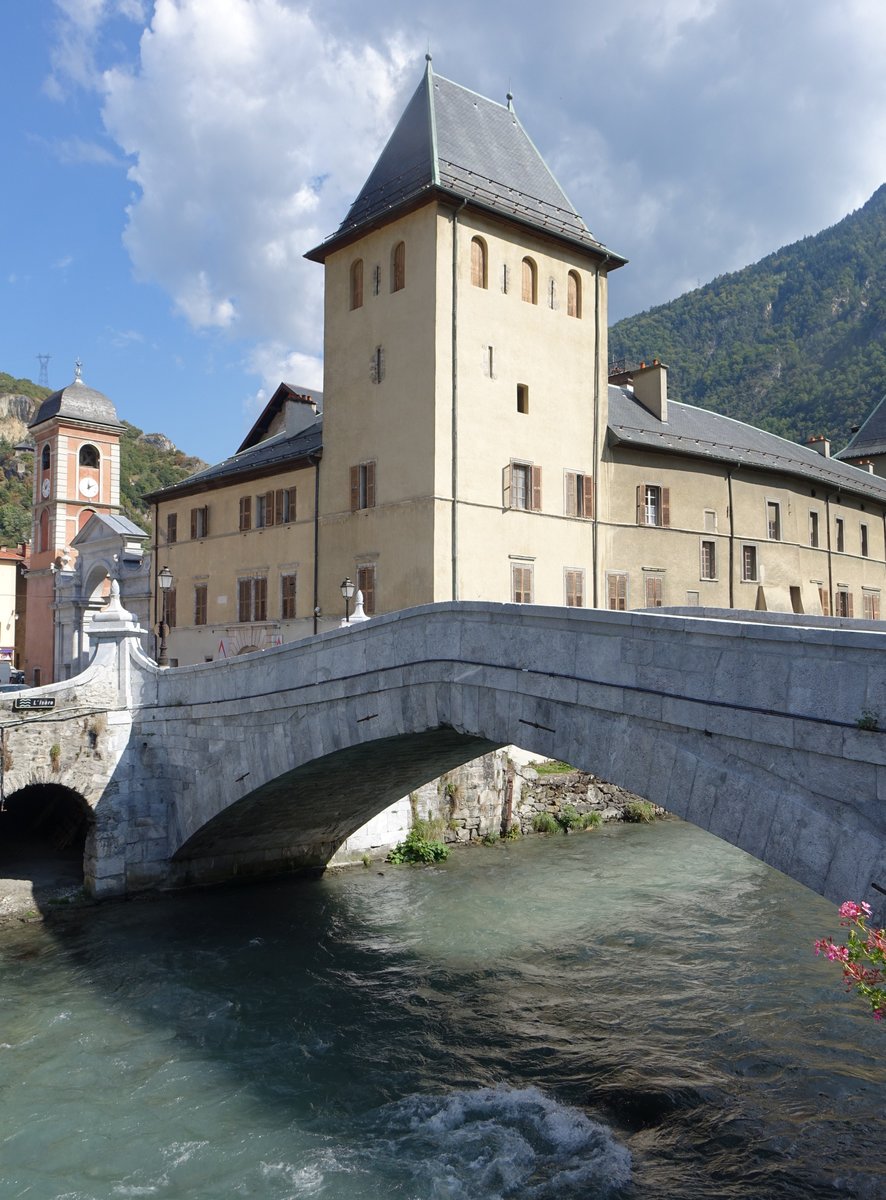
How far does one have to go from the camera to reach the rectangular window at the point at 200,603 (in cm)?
3362

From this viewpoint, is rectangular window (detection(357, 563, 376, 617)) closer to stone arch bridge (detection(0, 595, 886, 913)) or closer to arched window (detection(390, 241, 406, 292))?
arched window (detection(390, 241, 406, 292))

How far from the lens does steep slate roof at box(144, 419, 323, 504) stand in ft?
99.5

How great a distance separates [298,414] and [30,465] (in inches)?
2553

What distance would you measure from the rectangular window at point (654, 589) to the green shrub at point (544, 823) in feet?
29.2

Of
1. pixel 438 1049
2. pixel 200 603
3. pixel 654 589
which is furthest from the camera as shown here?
pixel 200 603

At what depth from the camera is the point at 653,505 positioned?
3072 centimetres

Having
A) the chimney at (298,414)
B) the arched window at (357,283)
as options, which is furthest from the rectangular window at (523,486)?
the chimney at (298,414)

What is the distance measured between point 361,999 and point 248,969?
2.02 meters

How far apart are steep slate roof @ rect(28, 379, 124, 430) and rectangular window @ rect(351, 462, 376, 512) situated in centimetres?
2399

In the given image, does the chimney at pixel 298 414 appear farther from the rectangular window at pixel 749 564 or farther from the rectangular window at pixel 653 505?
the rectangular window at pixel 749 564

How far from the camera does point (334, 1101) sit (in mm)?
10680

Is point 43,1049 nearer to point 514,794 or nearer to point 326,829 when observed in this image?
point 326,829

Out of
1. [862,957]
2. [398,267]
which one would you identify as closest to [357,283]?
[398,267]

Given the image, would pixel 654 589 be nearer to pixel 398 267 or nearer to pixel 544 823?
pixel 544 823
